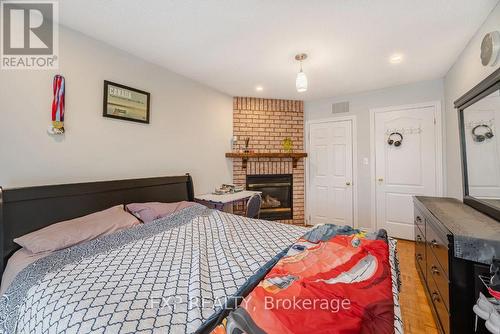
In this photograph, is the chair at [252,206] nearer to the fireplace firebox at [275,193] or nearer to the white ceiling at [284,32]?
the fireplace firebox at [275,193]

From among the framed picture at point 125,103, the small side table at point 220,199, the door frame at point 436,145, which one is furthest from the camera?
the door frame at point 436,145

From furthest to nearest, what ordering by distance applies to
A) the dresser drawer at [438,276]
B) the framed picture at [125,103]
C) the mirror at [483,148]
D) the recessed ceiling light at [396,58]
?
the recessed ceiling light at [396,58], the framed picture at [125,103], the mirror at [483,148], the dresser drawer at [438,276]

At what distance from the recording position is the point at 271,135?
4125mm

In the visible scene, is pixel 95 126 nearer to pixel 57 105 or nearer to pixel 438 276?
pixel 57 105

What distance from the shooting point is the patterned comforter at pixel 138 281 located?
84 centimetres

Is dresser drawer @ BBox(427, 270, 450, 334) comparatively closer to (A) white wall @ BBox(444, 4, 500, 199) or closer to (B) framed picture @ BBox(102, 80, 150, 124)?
→ (A) white wall @ BBox(444, 4, 500, 199)

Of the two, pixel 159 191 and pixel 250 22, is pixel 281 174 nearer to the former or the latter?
pixel 159 191

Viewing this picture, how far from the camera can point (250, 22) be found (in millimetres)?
1845

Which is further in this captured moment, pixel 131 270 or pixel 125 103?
pixel 125 103

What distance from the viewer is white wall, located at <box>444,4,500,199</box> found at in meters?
1.86

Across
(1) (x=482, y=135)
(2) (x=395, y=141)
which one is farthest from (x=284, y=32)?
(2) (x=395, y=141)

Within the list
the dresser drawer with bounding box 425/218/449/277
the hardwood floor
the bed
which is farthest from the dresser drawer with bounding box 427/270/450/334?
the bed

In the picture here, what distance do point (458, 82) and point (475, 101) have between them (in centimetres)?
94

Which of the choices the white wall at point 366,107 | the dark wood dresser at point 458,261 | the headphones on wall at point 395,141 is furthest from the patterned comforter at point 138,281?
the headphones on wall at point 395,141
